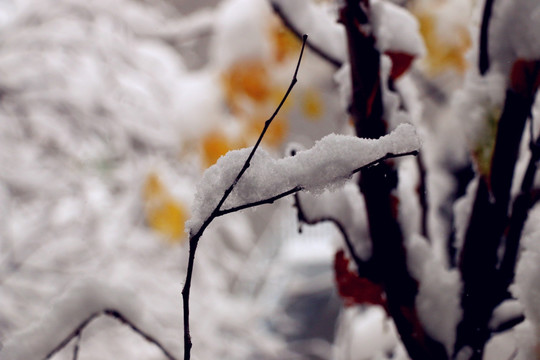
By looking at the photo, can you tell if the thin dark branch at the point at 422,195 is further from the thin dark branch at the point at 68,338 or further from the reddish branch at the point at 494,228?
the thin dark branch at the point at 68,338

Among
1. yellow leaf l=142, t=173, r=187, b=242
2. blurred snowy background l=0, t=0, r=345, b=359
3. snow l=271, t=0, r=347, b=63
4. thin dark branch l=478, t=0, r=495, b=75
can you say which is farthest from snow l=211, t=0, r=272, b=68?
thin dark branch l=478, t=0, r=495, b=75

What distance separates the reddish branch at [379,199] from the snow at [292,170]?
63mm

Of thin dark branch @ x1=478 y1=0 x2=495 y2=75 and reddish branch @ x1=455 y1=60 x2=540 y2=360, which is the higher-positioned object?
thin dark branch @ x1=478 y1=0 x2=495 y2=75

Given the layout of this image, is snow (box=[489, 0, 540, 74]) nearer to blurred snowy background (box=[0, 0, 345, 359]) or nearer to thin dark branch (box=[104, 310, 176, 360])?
thin dark branch (box=[104, 310, 176, 360])

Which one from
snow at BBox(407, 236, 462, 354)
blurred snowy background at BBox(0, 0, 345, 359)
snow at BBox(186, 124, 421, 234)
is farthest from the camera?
blurred snowy background at BBox(0, 0, 345, 359)

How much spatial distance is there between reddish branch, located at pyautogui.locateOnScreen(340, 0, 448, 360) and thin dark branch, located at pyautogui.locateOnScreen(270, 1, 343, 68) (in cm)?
10

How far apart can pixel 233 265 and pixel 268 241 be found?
2973 mm

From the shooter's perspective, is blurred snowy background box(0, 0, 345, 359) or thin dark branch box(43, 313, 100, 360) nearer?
thin dark branch box(43, 313, 100, 360)

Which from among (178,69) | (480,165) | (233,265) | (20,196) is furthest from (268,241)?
(480,165)

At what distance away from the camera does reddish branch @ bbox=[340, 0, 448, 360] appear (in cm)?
32

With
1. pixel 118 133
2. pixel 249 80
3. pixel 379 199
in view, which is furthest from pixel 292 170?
pixel 118 133

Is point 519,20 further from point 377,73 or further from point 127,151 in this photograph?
point 127,151

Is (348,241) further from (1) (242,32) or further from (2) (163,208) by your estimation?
(2) (163,208)

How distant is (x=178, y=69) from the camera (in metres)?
1.86
